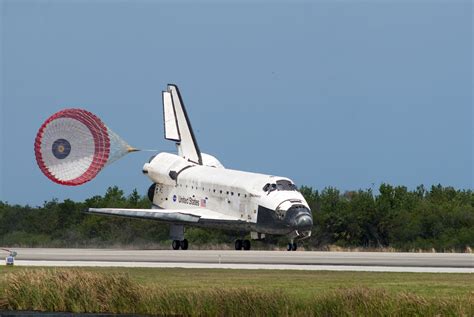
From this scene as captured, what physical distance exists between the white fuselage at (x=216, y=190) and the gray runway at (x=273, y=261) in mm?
7347

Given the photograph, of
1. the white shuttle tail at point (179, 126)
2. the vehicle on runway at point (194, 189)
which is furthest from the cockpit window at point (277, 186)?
the white shuttle tail at point (179, 126)

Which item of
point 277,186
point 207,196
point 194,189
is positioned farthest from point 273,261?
point 194,189

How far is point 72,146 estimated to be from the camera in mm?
58531

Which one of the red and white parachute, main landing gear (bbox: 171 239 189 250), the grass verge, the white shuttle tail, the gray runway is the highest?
the white shuttle tail

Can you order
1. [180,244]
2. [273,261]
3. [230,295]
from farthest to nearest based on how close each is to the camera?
[180,244] → [273,261] → [230,295]

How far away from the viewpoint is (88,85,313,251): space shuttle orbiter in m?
57.5

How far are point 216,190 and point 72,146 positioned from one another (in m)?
8.05

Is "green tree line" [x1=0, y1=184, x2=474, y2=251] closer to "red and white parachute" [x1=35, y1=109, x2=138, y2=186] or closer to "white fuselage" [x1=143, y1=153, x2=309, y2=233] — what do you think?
"white fuselage" [x1=143, y1=153, x2=309, y2=233]

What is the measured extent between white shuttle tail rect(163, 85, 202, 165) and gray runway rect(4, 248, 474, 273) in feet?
52.9

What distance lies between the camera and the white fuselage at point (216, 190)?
58125mm

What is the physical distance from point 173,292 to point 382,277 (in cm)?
763

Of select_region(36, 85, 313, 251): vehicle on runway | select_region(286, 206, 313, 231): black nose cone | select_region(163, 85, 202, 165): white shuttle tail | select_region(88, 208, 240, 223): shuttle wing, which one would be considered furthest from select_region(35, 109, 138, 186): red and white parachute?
select_region(286, 206, 313, 231): black nose cone

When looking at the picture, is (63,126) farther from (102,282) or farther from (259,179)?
(102,282)

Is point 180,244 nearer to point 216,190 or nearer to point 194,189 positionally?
point 194,189
